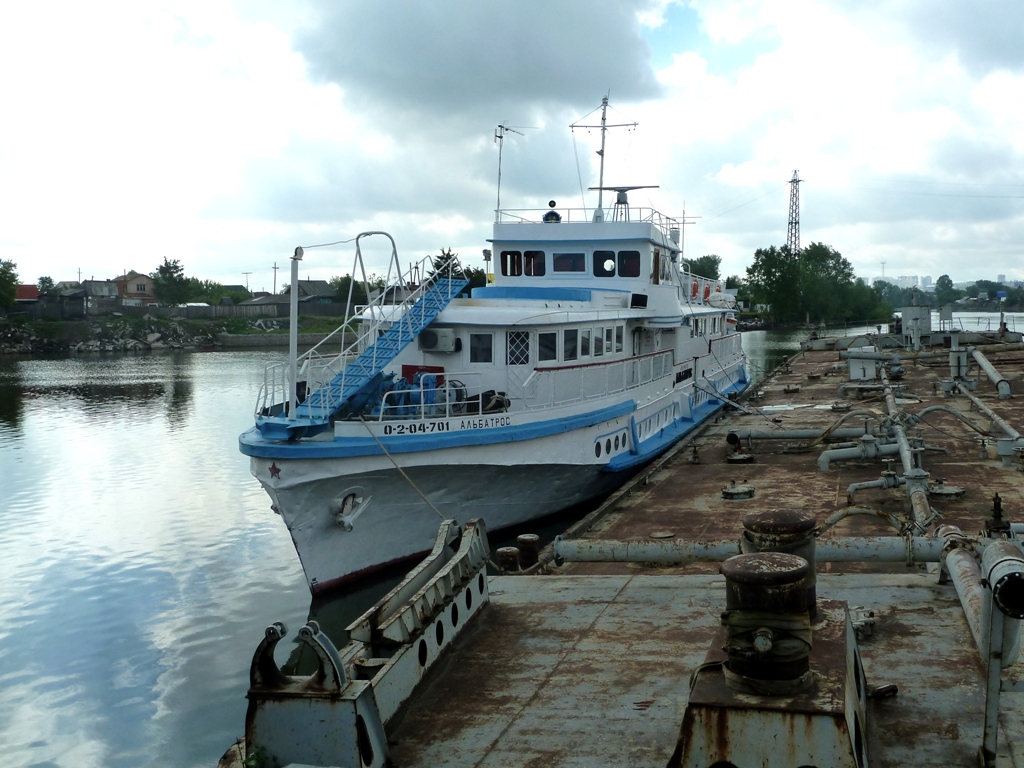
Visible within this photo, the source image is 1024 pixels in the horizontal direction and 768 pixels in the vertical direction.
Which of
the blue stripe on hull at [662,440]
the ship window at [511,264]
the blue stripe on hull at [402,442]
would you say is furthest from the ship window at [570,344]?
the ship window at [511,264]

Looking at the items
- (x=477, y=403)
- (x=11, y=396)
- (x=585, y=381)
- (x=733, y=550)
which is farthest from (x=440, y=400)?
(x=11, y=396)

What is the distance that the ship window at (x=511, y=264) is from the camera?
79.3 ft

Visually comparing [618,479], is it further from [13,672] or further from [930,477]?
[13,672]

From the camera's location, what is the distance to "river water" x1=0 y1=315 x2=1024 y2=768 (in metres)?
12.0

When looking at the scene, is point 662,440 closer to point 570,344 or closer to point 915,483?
point 570,344

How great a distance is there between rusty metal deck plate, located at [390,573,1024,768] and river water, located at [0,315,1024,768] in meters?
5.68

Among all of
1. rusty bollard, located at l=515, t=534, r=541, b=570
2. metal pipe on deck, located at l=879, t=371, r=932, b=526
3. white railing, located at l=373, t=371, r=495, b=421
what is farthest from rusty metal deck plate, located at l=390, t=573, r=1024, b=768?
white railing, located at l=373, t=371, r=495, b=421

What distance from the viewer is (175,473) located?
27.3m

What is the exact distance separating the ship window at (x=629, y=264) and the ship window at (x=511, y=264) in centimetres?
263

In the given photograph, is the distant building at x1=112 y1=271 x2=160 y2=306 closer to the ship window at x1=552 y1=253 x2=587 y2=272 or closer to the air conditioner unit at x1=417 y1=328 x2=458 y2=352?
the ship window at x1=552 y1=253 x2=587 y2=272

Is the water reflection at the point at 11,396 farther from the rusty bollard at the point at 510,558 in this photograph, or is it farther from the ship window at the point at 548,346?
the rusty bollard at the point at 510,558

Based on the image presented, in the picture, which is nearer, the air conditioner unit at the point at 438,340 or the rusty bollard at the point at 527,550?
the rusty bollard at the point at 527,550

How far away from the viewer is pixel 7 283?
9625 cm

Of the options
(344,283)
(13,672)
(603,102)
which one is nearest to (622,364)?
(603,102)
